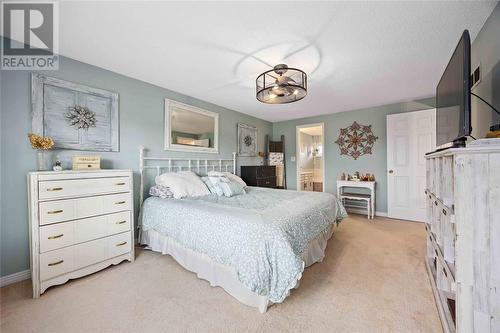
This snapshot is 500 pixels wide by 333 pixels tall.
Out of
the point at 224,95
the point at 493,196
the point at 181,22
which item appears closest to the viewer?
the point at 493,196

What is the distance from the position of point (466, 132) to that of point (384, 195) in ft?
12.2

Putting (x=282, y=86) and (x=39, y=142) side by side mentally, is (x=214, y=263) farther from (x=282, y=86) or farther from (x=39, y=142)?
(x=39, y=142)

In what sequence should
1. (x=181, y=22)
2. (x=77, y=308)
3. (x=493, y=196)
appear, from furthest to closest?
(x=181, y=22) → (x=77, y=308) → (x=493, y=196)

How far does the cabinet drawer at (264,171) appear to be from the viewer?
455 cm

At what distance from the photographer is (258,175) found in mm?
4535

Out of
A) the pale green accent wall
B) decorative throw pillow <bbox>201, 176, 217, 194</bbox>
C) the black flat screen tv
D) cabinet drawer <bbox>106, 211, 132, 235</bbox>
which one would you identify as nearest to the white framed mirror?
decorative throw pillow <bbox>201, 176, 217, 194</bbox>

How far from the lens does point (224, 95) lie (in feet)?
11.7

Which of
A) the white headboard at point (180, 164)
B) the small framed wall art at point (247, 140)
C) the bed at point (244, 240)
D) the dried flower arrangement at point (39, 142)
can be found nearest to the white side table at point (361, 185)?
the bed at point (244, 240)

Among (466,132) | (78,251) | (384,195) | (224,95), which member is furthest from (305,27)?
(384,195)

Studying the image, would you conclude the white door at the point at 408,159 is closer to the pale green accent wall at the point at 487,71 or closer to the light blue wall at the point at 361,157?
the light blue wall at the point at 361,157

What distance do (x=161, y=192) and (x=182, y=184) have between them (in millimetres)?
292

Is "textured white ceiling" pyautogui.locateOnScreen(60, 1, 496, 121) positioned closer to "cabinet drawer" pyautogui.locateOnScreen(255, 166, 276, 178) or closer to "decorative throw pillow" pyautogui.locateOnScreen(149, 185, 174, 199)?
"decorative throw pillow" pyautogui.locateOnScreen(149, 185, 174, 199)

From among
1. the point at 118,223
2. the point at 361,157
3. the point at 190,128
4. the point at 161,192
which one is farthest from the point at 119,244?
the point at 361,157

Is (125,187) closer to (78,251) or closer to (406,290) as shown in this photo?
(78,251)
